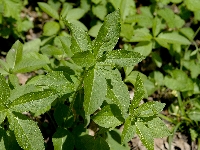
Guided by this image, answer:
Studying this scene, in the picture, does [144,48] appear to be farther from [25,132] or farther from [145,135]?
[25,132]

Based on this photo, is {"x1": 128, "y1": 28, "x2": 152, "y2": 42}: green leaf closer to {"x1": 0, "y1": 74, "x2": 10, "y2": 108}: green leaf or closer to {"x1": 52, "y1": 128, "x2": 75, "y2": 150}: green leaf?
{"x1": 52, "y1": 128, "x2": 75, "y2": 150}: green leaf

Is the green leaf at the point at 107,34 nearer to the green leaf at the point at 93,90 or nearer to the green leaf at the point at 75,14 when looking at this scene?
the green leaf at the point at 93,90

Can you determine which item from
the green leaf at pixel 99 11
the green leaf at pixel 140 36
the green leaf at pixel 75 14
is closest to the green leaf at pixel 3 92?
the green leaf at pixel 75 14

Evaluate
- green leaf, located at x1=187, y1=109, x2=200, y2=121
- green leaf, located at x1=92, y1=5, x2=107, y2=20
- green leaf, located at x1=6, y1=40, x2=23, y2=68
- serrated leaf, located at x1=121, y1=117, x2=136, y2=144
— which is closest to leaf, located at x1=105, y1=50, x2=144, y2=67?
serrated leaf, located at x1=121, y1=117, x2=136, y2=144

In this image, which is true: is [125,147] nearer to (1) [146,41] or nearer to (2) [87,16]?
(1) [146,41]

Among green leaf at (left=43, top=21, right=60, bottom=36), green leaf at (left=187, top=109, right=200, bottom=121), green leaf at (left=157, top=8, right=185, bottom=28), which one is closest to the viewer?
green leaf at (left=187, top=109, right=200, bottom=121)

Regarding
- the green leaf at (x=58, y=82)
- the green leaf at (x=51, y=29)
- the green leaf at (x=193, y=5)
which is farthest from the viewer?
the green leaf at (x=193, y=5)
